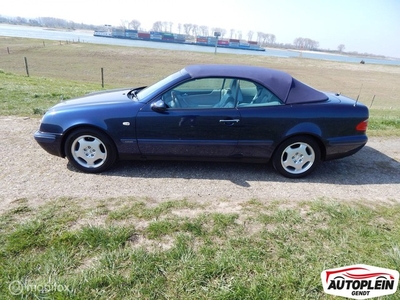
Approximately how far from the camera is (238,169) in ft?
13.3

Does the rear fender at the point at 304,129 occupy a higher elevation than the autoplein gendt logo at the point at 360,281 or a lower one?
higher

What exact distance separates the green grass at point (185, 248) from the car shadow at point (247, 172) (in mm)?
728

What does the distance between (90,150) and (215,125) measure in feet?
5.84

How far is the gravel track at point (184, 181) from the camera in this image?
3205mm

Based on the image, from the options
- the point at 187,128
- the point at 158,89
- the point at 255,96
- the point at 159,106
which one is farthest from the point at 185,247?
the point at 255,96

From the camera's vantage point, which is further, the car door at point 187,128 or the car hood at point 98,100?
the car hood at point 98,100

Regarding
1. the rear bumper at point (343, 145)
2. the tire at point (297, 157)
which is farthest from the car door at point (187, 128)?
the rear bumper at point (343, 145)

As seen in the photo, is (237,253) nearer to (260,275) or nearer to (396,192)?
(260,275)

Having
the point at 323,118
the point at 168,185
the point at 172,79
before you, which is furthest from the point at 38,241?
the point at 323,118

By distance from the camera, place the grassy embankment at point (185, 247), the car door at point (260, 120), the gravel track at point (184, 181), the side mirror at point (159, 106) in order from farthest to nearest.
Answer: the car door at point (260, 120), the side mirror at point (159, 106), the gravel track at point (184, 181), the grassy embankment at point (185, 247)

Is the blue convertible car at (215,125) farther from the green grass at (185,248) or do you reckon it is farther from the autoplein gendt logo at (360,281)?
the autoplein gendt logo at (360,281)

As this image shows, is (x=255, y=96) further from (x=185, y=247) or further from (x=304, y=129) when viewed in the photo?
(x=185, y=247)

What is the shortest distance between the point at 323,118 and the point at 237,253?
7.95 feet

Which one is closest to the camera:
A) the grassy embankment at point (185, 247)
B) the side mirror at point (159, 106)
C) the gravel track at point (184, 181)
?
the grassy embankment at point (185, 247)
